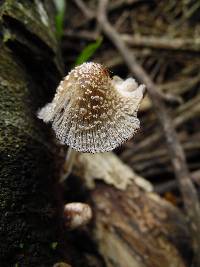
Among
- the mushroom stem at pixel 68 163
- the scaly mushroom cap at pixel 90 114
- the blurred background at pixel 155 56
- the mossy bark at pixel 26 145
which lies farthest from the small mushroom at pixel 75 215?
the blurred background at pixel 155 56

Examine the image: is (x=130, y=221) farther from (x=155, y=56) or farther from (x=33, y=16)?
(x=155, y=56)

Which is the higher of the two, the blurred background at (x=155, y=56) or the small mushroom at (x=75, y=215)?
the blurred background at (x=155, y=56)

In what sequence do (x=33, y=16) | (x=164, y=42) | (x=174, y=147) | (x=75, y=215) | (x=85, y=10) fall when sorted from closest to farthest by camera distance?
(x=75, y=215) → (x=33, y=16) → (x=174, y=147) → (x=164, y=42) → (x=85, y=10)

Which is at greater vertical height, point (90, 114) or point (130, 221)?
point (90, 114)

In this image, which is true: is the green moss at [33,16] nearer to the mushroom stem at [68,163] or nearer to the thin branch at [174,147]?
the mushroom stem at [68,163]

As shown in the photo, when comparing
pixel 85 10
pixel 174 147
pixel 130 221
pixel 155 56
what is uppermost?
pixel 85 10

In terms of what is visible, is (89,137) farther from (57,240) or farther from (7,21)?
(7,21)

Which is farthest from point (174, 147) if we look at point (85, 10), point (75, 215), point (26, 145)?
point (85, 10)
